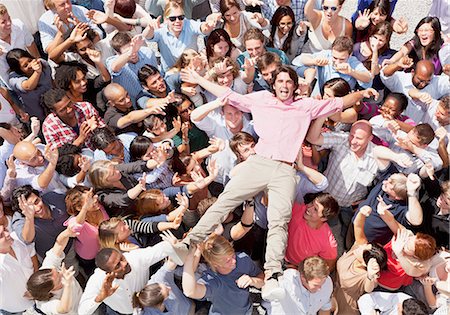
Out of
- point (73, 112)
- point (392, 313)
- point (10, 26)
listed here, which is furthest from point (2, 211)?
point (392, 313)

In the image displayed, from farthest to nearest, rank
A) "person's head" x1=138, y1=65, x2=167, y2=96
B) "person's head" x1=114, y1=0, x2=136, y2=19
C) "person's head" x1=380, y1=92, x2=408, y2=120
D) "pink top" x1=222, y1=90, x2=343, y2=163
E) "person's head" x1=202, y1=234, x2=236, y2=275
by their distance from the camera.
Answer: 1. "person's head" x1=114, y1=0, x2=136, y2=19
2. "person's head" x1=138, y1=65, x2=167, y2=96
3. "person's head" x1=380, y1=92, x2=408, y2=120
4. "pink top" x1=222, y1=90, x2=343, y2=163
5. "person's head" x1=202, y1=234, x2=236, y2=275

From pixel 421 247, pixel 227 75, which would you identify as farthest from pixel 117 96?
pixel 421 247

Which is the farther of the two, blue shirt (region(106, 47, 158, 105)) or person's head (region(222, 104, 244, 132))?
blue shirt (region(106, 47, 158, 105))

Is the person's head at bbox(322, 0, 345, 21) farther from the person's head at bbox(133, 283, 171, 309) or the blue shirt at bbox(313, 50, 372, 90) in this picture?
the person's head at bbox(133, 283, 171, 309)

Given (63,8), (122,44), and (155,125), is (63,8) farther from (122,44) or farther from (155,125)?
(155,125)

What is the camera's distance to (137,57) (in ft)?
20.0

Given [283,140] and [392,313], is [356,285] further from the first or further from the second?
[283,140]

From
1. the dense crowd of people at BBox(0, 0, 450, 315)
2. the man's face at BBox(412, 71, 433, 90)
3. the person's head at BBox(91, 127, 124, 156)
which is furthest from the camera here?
the man's face at BBox(412, 71, 433, 90)

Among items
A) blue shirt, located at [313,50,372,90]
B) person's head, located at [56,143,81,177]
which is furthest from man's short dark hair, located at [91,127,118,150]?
blue shirt, located at [313,50,372,90]

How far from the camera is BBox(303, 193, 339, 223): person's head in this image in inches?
185

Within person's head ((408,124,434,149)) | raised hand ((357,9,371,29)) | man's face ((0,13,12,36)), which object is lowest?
person's head ((408,124,434,149))

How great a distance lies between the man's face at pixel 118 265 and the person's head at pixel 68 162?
1.28 m

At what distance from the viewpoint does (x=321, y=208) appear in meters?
4.71

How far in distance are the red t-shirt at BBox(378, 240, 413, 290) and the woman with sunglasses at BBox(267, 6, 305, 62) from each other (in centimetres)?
297
